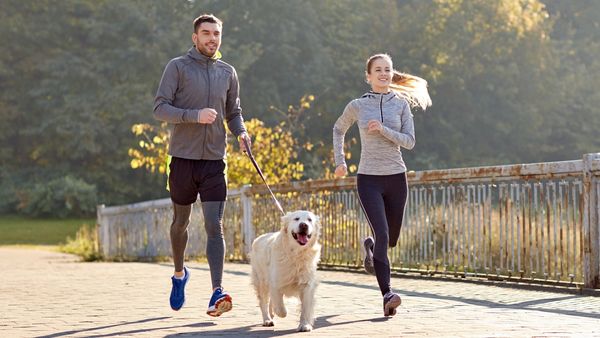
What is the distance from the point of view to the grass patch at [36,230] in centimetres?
3800

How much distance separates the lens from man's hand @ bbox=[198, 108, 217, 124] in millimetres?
8367

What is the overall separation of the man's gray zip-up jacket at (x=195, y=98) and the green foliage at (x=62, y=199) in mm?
36252

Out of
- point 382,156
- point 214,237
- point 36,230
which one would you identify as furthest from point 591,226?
point 36,230

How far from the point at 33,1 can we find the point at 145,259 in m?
28.6

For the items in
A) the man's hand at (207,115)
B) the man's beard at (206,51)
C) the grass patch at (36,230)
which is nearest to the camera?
the man's hand at (207,115)

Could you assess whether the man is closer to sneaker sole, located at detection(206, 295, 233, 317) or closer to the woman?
sneaker sole, located at detection(206, 295, 233, 317)

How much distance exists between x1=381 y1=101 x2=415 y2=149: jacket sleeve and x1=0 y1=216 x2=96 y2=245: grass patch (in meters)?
28.1

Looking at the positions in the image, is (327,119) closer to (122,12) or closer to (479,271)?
(122,12)

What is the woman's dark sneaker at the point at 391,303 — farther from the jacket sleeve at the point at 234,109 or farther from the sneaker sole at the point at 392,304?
the jacket sleeve at the point at 234,109

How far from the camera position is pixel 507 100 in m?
54.0

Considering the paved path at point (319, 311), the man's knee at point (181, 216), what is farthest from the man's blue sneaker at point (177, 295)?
the man's knee at point (181, 216)

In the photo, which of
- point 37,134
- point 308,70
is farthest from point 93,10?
point 308,70

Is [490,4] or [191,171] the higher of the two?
[490,4]

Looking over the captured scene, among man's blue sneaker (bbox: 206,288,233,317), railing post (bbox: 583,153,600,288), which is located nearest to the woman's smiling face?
man's blue sneaker (bbox: 206,288,233,317)
